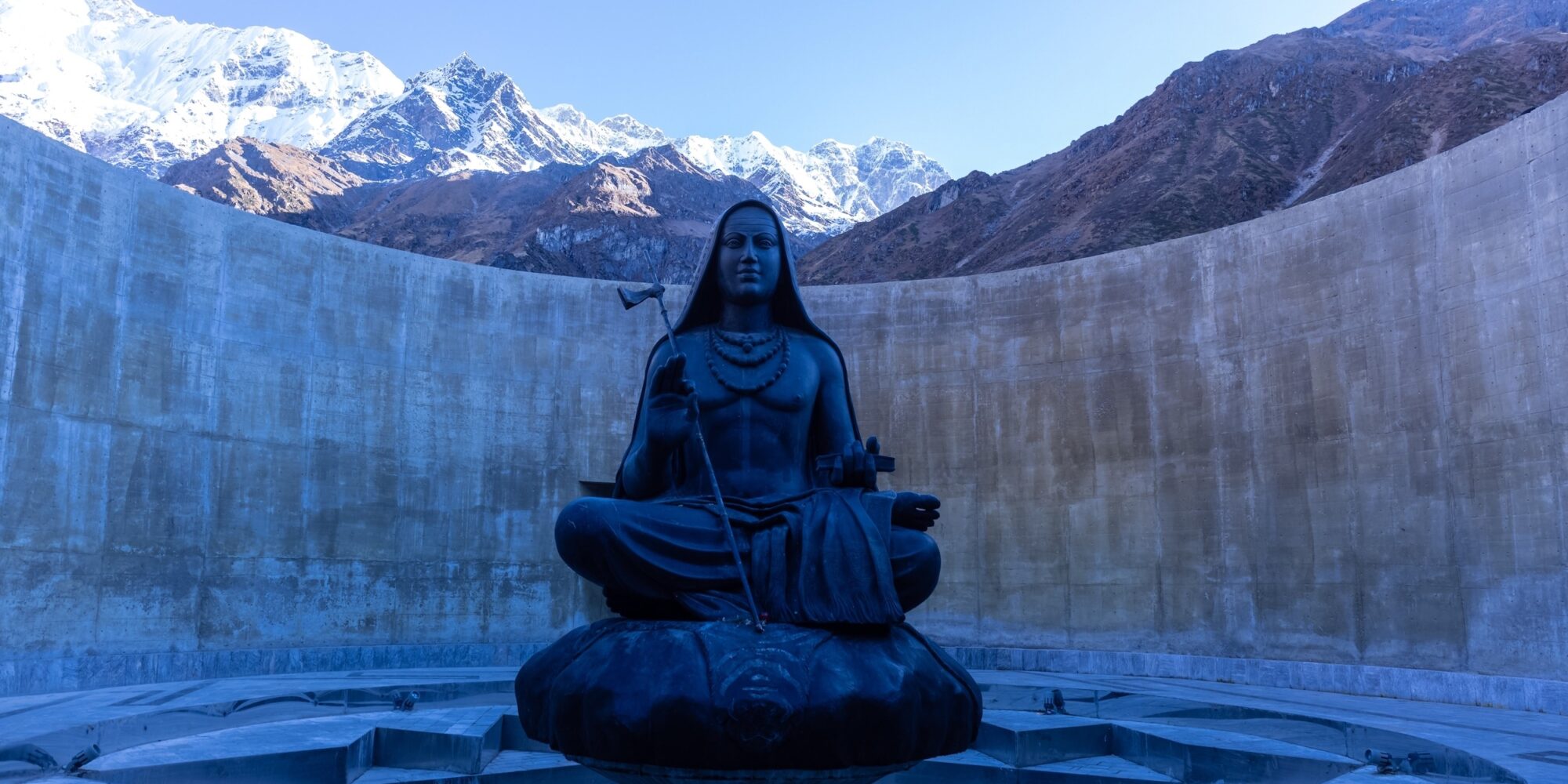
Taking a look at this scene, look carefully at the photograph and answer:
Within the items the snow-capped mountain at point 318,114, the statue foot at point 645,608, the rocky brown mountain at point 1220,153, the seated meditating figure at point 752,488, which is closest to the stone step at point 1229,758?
the seated meditating figure at point 752,488

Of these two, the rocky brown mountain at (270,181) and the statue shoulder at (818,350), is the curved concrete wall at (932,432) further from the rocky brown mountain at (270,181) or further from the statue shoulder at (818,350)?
the rocky brown mountain at (270,181)

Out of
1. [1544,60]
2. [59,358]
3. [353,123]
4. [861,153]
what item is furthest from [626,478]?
[861,153]

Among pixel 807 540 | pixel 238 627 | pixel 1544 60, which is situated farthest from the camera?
pixel 1544 60

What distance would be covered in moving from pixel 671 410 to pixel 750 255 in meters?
0.94

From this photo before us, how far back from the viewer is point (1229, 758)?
559 cm

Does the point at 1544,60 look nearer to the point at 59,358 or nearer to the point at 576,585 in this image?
the point at 576,585

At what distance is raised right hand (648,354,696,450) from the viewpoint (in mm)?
4707

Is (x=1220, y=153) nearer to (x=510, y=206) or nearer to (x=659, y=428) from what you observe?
(x=659, y=428)

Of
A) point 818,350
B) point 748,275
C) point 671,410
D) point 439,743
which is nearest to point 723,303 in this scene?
point 748,275

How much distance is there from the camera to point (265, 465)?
39.5 ft

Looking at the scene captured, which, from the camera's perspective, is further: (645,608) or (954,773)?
(954,773)

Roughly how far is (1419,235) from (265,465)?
1215 centimetres

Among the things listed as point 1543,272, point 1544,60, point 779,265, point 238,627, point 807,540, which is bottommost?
point 238,627

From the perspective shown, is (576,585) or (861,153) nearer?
(576,585)
